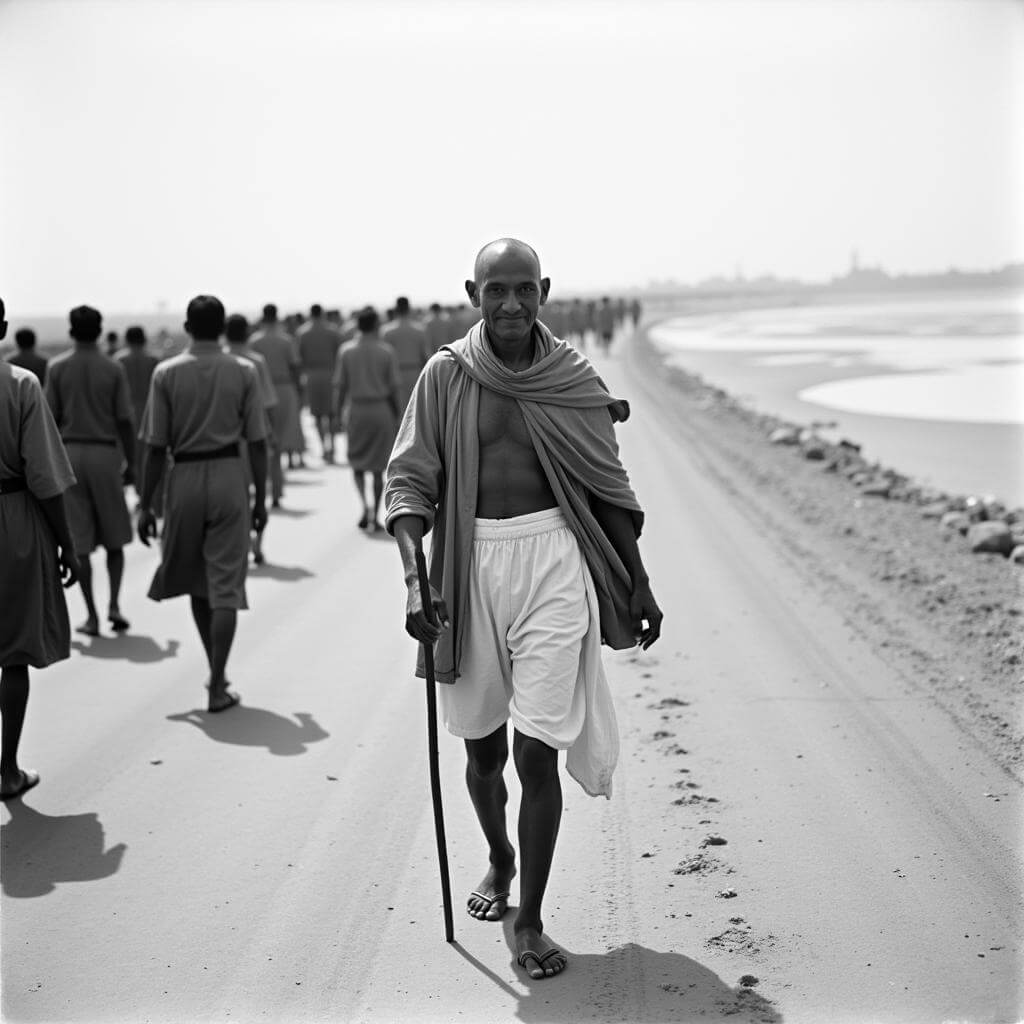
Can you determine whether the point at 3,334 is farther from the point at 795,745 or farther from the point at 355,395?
the point at 355,395

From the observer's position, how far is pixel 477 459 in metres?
4.28

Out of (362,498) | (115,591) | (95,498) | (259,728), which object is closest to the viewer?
(259,728)

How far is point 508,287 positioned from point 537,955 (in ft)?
7.04

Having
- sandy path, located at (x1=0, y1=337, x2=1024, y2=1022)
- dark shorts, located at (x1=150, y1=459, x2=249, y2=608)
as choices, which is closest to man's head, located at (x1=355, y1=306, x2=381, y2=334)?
sandy path, located at (x1=0, y1=337, x2=1024, y2=1022)

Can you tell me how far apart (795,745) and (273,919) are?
263 cm

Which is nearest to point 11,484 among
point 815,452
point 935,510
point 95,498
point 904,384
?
point 95,498

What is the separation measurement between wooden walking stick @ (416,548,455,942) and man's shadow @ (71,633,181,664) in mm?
4087

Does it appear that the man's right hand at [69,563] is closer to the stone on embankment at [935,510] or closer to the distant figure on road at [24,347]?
the distant figure on road at [24,347]

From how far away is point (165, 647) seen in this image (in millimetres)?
8219

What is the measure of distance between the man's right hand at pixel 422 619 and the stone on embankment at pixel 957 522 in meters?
8.09

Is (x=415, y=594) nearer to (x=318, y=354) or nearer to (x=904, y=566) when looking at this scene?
(x=904, y=566)

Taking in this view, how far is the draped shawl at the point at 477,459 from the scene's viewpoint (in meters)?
4.27

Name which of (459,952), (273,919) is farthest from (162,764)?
(459,952)

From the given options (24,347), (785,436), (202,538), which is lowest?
(785,436)
